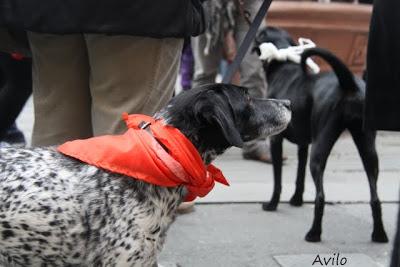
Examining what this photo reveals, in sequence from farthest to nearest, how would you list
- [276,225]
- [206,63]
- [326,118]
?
[206,63] < [276,225] < [326,118]

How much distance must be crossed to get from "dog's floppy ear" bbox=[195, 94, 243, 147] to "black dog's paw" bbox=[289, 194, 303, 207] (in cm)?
225

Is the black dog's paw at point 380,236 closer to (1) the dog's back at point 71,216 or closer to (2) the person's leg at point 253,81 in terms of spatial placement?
(1) the dog's back at point 71,216

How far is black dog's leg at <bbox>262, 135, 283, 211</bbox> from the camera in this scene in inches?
188

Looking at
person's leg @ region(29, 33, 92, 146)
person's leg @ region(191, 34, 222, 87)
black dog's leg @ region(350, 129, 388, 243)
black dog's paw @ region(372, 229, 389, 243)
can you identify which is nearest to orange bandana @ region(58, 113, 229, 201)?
person's leg @ region(29, 33, 92, 146)

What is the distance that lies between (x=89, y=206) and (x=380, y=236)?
83.6 inches

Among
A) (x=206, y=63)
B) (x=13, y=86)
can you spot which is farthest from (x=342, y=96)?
(x=206, y=63)

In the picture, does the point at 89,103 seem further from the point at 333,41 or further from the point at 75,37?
the point at 333,41

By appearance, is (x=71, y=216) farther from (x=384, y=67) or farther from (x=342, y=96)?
(x=342, y=96)

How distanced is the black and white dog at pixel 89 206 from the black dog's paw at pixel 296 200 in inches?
86.3

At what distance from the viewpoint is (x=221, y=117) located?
2.68m

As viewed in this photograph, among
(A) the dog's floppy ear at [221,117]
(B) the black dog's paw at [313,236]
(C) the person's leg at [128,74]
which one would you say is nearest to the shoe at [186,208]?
(B) the black dog's paw at [313,236]

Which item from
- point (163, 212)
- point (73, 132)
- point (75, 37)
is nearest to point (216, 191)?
point (73, 132)

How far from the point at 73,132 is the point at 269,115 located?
3.88ft

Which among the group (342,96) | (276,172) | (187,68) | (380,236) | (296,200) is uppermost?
(342,96)
